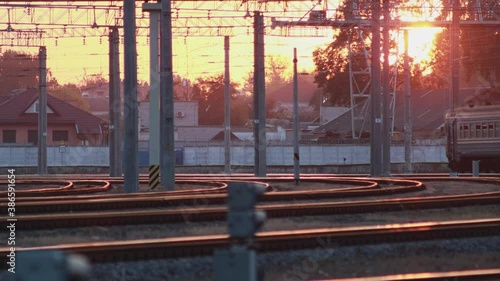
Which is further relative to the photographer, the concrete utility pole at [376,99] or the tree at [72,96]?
the tree at [72,96]

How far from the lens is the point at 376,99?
3778 cm

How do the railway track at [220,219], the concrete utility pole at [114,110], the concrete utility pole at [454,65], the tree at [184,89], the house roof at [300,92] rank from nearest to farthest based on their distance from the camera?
the railway track at [220,219]
the concrete utility pole at [114,110]
the concrete utility pole at [454,65]
the tree at [184,89]
the house roof at [300,92]

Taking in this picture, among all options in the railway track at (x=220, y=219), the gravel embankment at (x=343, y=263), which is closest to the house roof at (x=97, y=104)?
the railway track at (x=220, y=219)

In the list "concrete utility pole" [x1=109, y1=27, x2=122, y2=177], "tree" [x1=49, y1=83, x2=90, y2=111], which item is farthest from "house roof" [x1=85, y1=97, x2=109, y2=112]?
"concrete utility pole" [x1=109, y1=27, x2=122, y2=177]

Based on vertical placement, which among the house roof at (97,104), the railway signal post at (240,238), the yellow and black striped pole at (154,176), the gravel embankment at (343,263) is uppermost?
the house roof at (97,104)

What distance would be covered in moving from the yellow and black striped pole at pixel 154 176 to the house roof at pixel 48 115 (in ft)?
166

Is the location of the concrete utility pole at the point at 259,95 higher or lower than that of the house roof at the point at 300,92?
lower

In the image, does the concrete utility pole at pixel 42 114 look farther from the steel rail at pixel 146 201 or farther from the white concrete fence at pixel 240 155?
the steel rail at pixel 146 201

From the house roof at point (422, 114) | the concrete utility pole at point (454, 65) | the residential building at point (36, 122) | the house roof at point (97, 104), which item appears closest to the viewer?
the concrete utility pole at point (454, 65)

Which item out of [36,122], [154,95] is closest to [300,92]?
[36,122]

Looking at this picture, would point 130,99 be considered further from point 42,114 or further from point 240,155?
point 240,155

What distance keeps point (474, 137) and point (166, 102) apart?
61.6 ft

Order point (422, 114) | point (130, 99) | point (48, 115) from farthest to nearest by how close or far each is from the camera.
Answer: point (422, 114)
point (48, 115)
point (130, 99)

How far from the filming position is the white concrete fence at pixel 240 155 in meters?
63.6
